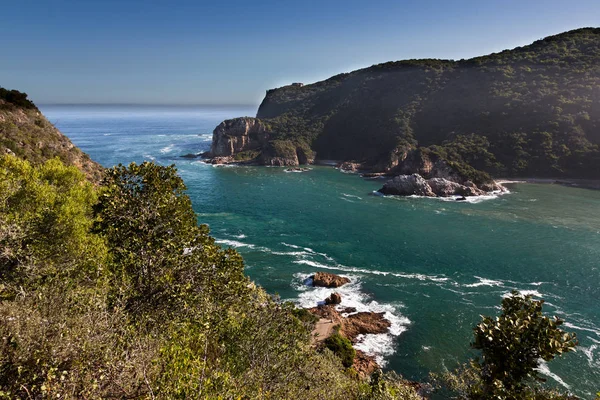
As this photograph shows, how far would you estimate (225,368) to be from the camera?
15516mm

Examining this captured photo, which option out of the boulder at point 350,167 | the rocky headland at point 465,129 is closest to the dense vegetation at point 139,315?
the rocky headland at point 465,129

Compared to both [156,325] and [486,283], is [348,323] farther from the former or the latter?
[156,325]

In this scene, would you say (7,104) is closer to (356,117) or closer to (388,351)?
(388,351)

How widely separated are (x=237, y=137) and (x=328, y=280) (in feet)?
456

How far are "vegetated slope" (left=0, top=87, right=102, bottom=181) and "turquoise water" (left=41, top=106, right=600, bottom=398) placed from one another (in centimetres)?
376

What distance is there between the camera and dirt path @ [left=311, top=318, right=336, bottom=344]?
40062 millimetres

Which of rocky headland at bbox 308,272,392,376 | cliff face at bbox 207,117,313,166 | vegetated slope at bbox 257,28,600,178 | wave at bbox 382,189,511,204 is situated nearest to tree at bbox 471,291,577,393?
rocky headland at bbox 308,272,392,376

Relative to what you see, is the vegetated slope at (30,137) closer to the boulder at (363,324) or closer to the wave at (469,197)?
the boulder at (363,324)

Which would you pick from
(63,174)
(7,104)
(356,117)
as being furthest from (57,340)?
(356,117)

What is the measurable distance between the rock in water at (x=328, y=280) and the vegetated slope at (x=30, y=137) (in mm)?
41050

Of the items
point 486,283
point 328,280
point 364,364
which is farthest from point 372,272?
point 364,364

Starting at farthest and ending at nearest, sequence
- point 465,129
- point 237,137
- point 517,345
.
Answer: point 237,137, point 465,129, point 517,345

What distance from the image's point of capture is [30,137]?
174 feet

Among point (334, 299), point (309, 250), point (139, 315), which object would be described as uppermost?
point (139, 315)
